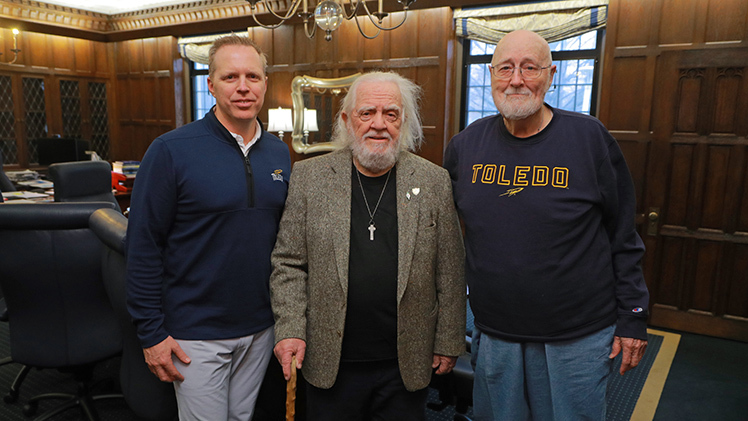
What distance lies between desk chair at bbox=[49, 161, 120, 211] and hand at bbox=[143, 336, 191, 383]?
224cm

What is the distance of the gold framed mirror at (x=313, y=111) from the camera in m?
5.99

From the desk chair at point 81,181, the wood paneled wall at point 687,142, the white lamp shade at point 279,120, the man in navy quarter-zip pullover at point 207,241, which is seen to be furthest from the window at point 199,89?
the man in navy quarter-zip pullover at point 207,241

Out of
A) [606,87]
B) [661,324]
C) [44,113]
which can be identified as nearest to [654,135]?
[606,87]

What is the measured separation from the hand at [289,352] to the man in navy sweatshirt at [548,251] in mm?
588

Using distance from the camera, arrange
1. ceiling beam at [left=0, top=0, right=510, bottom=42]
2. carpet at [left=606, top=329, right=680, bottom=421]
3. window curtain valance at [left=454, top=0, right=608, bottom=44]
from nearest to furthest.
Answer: carpet at [left=606, top=329, right=680, bottom=421], window curtain valance at [left=454, top=0, right=608, bottom=44], ceiling beam at [left=0, top=0, right=510, bottom=42]

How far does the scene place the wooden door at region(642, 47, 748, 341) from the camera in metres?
3.72

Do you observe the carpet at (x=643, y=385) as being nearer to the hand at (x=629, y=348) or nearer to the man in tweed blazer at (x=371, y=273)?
the hand at (x=629, y=348)

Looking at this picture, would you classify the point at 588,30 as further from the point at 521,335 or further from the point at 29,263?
the point at 29,263

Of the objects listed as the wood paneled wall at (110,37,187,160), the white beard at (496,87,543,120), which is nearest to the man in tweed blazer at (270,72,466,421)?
the white beard at (496,87,543,120)

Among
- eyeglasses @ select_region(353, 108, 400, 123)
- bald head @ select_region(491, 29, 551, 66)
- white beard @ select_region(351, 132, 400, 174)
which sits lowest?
white beard @ select_region(351, 132, 400, 174)

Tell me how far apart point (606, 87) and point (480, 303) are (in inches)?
129

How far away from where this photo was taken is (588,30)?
4.38 m

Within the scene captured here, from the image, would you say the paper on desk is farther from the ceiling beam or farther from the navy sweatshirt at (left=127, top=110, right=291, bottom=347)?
the navy sweatshirt at (left=127, top=110, right=291, bottom=347)

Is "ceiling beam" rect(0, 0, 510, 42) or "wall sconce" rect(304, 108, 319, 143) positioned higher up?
"ceiling beam" rect(0, 0, 510, 42)
